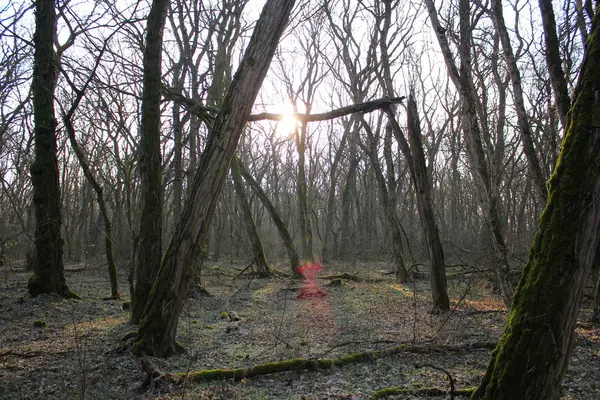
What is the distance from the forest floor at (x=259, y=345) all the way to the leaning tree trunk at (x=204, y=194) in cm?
30

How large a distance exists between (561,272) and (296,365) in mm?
2862

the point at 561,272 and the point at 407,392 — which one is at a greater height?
the point at 561,272

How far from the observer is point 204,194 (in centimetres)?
470

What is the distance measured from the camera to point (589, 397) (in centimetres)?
349

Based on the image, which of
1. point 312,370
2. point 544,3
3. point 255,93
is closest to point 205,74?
point 255,93

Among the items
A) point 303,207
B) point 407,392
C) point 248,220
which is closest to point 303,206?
point 303,207

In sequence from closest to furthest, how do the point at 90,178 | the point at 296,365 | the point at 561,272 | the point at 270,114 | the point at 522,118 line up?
1. the point at 561,272
2. the point at 296,365
3. the point at 270,114
4. the point at 90,178
5. the point at 522,118

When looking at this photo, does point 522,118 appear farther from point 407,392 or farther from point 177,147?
point 177,147

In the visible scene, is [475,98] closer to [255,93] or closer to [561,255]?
[255,93]

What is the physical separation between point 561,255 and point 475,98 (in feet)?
17.5

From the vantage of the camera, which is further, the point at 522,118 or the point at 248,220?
the point at 248,220

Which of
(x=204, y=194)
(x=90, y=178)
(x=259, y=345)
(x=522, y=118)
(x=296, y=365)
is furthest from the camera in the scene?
(x=522, y=118)

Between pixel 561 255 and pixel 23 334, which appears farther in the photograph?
pixel 23 334

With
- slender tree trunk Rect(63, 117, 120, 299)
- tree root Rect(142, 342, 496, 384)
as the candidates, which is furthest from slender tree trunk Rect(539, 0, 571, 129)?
slender tree trunk Rect(63, 117, 120, 299)
